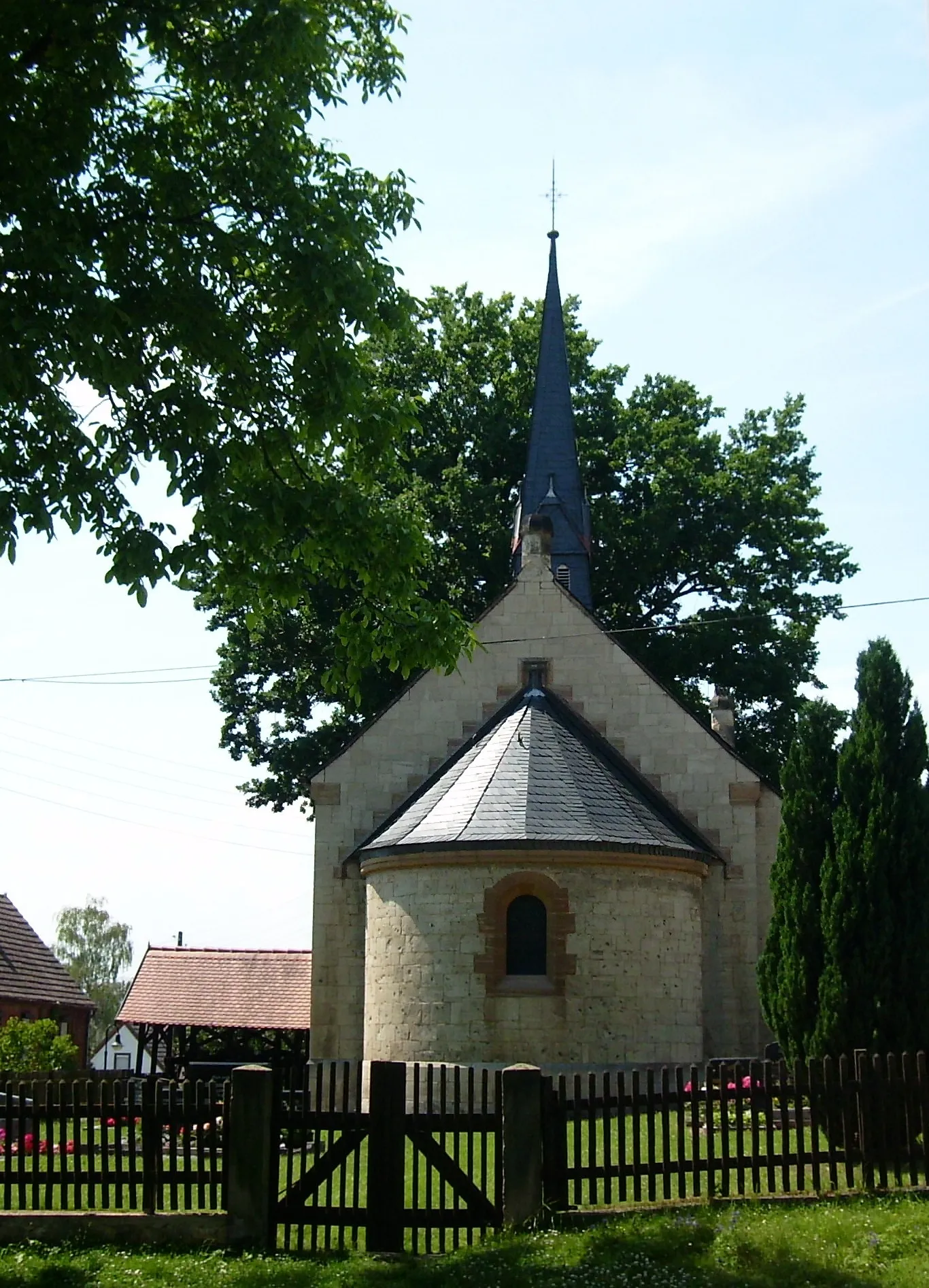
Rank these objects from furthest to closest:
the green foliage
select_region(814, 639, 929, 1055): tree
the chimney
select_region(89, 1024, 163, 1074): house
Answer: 1. select_region(89, 1024, 163, 1074): house
2. the chimney
3. the green foliage
4. select_region(814, 639, 929, 1055): tree

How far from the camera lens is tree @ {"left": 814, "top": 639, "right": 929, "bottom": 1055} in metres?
14.8

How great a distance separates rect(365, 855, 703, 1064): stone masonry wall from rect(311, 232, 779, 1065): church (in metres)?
0.03

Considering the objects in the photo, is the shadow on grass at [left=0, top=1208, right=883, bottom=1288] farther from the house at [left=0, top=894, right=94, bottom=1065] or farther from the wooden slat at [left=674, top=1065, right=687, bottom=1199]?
the house at [left=0, top=894, right=94, bottom=1065]

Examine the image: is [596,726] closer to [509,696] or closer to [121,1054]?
[509,696]

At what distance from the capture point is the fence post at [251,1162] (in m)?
10.9

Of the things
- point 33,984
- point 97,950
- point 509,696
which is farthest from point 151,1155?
point 97,950

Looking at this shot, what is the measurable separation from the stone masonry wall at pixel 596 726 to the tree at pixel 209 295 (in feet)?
31.7

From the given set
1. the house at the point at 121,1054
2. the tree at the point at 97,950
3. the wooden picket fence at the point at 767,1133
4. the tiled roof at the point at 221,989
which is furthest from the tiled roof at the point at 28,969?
the tree at the point at 97,950

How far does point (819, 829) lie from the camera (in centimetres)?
1609

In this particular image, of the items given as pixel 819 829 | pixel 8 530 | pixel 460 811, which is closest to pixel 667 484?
pixel 460 811

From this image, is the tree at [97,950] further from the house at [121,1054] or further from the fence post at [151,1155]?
the fence post at [151,1155]

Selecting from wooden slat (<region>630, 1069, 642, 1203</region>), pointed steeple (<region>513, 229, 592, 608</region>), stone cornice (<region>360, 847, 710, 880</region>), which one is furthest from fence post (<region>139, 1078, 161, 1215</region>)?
pointed steeple (<region>513, 229, 592, 608</region>)

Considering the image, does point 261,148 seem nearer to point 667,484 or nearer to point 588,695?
point 588,695

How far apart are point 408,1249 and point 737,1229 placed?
2.55m
